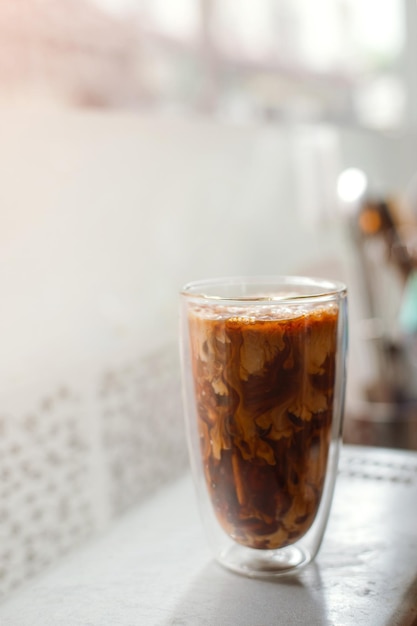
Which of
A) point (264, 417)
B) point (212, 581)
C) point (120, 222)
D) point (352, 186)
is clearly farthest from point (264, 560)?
point (352, 186)

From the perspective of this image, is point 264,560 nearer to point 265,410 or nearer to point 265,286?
point 265,410

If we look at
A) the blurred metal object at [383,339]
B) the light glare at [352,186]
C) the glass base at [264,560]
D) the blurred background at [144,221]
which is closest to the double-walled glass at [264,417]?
the glass base at [264,560]

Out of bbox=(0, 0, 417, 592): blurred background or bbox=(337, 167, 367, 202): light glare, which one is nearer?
bbox=(0, 0, 417, 592): blurred background

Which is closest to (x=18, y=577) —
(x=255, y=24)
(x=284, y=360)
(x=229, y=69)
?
(x=284, y=360)

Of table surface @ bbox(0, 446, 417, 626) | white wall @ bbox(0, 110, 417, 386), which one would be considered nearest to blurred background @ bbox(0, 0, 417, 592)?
white wall @ bbox(0, 110, 417, 386)

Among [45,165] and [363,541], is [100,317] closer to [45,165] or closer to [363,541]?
[45,165]

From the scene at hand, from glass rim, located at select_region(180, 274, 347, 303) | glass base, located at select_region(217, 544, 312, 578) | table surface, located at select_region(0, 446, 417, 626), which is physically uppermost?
glass rim, located at select_region(180, 274, 347, 303)

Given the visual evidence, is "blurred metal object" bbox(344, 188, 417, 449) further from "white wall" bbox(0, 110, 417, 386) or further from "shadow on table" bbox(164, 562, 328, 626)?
"shadow on table" bbox(164, 562, 328, 626)
